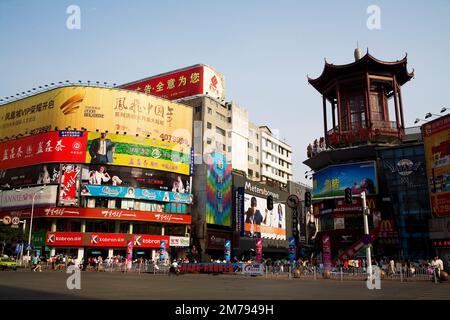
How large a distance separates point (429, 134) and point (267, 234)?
45.7m

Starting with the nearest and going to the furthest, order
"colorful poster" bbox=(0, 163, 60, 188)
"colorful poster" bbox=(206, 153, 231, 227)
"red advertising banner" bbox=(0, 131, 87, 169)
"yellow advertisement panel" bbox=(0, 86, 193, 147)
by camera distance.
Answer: "colorful poster" bbox=(0, 163, 60, 188) < "red advertising banner" bbox=(0, 131, 87, 169) < "yellow advertisement panel" bbox=(0, 86, 193, 147) < "colorful poster" bbox=(206, 153, 231, 227)

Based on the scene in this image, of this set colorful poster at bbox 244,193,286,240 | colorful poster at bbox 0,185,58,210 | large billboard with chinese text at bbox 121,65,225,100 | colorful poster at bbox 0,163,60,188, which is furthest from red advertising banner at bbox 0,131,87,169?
colorful poster at bbox 244,193,286,240

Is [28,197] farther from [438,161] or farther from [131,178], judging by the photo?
[438,161]

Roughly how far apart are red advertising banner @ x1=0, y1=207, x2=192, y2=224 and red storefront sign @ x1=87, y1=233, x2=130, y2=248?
245 cm

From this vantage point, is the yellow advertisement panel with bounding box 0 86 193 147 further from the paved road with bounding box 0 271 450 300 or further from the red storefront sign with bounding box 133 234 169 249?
the paved road with bounding box 0 271 450 300

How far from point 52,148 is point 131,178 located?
11.8 m

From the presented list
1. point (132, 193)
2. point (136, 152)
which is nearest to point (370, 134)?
point (136, 152)

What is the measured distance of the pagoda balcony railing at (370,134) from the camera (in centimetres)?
4862

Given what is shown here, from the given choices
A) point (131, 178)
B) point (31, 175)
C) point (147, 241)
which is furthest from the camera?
point (147, 241)

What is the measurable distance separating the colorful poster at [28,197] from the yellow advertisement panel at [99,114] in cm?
935

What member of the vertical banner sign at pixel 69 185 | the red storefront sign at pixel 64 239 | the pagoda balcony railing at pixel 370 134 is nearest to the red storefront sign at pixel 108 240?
the red storefront sign at pixel 64 239

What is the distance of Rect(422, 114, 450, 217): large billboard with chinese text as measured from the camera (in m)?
40.9

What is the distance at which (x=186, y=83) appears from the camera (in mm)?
76812
